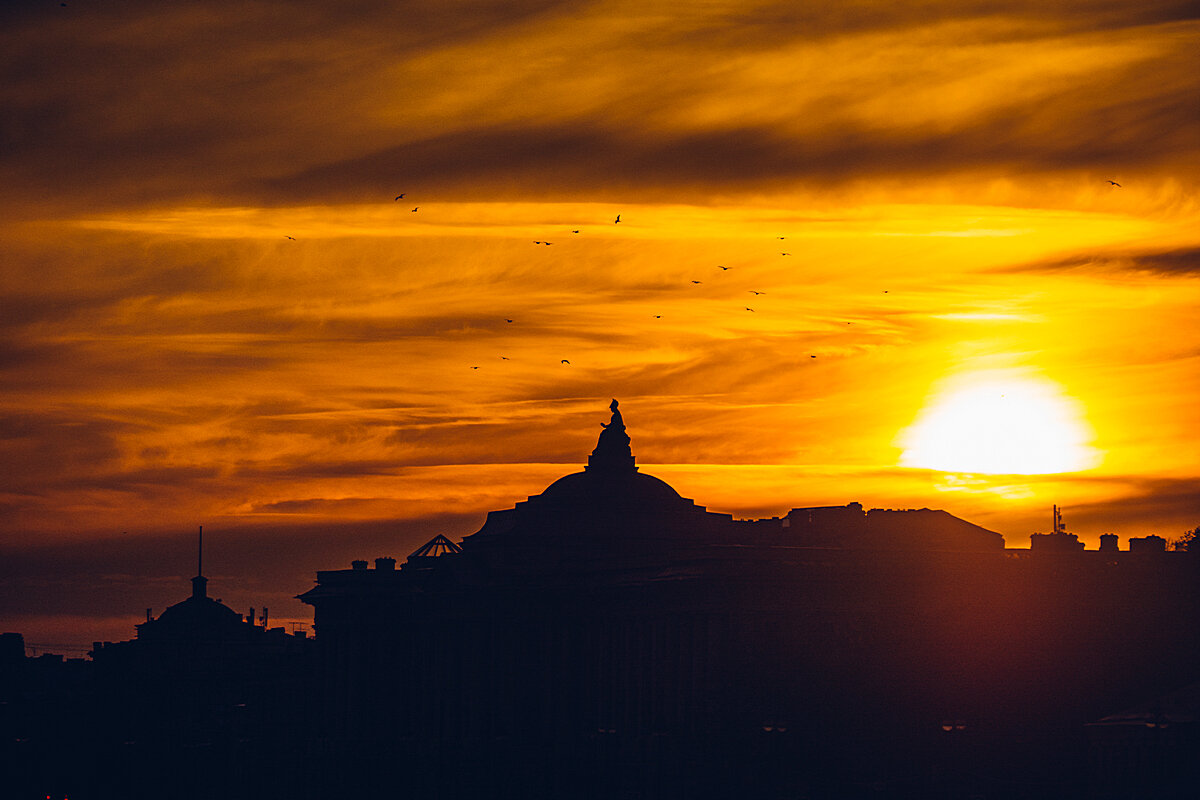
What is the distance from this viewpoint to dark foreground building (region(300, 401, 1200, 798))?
127 m

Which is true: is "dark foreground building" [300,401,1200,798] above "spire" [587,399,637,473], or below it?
below

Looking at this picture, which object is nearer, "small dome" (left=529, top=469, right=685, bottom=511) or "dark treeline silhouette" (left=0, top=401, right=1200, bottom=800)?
"dark treeline silhouette" (left=0, top=401, right=1200, bottom=800)

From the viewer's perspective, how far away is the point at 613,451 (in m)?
170

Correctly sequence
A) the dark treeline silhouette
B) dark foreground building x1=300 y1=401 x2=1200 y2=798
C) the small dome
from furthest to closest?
the small dome < dark foreground building x1=300 y1=401 x2=1200 y2=798 < the dark treeline silhouette

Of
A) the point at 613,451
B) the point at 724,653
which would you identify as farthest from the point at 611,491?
the point at 724,653

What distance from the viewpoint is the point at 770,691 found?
451 feet

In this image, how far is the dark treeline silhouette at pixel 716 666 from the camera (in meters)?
124

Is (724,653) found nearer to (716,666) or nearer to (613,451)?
(716,666)

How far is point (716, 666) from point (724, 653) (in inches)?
35.2

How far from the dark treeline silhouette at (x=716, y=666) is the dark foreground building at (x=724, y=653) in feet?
0.66

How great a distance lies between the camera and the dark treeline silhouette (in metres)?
124

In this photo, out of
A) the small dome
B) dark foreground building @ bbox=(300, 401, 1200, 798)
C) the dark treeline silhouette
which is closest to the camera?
the dark treeline silhouette

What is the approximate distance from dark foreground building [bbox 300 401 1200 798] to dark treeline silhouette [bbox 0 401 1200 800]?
0.20 m

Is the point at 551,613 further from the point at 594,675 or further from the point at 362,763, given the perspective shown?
the point at 362,763
